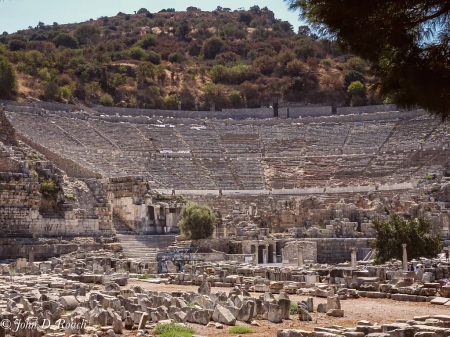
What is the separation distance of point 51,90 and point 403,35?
5683 cm

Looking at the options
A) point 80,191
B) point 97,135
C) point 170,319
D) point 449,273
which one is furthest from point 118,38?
point 170,319

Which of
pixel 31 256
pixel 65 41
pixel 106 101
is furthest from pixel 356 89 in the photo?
pixel 31 256

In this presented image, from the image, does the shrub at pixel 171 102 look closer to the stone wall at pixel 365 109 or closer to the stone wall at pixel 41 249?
the stone wall at pixel 365 109

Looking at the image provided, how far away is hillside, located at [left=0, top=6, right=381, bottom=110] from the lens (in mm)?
71562

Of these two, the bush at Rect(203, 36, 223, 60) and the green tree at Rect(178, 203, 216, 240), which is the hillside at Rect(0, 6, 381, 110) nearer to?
the bush at Rect(203, 36, 223, 60)

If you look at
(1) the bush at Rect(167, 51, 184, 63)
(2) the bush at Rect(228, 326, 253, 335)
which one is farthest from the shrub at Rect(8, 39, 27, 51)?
(2) the bush at Rect(228, 326, 253, 335)

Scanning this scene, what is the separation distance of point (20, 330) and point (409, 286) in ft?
35.5

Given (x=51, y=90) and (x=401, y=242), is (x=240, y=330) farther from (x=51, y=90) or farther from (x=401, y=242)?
(x=51, y=90)

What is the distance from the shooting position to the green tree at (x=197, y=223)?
33.8 m

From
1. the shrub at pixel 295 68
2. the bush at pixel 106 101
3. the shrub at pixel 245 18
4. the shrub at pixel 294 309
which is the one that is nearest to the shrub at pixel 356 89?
the shrub at pixel 295 68

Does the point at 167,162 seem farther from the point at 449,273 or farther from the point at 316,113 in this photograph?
the point at 449,273

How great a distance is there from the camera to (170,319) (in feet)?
46.4

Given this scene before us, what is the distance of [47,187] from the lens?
32.5 m

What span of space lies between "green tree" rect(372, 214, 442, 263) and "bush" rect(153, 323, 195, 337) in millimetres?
15268
